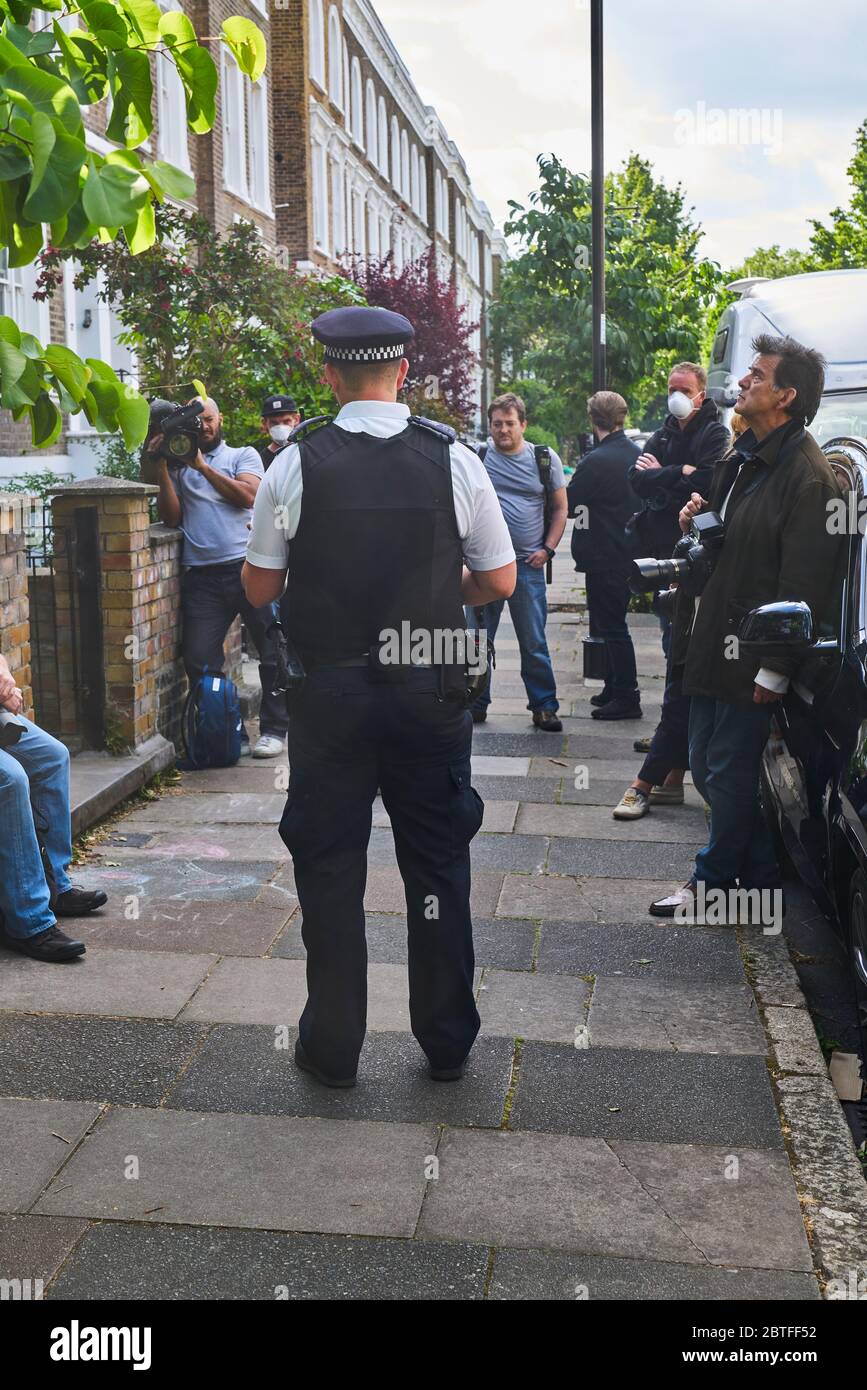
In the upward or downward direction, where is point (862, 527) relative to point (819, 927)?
upward

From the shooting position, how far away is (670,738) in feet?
22.2

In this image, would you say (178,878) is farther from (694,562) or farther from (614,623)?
(614,623)

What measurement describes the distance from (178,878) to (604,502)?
451 centimetres

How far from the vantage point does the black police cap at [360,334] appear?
3871 mm

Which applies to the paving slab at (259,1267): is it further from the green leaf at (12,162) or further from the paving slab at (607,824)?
the paving slab at (607,824)

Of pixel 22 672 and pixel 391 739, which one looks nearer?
pixel 391 739

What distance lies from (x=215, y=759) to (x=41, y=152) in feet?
20.0

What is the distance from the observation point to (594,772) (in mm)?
8289

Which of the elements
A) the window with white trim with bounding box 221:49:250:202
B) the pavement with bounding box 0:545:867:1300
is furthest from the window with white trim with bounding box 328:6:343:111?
the pavement with bounding box 0:545:867:1300

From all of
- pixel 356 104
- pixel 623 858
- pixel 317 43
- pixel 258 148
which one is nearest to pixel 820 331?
pixel 623 858

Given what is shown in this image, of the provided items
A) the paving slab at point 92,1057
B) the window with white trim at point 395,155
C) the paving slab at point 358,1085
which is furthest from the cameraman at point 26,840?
the window with white trim at point 395,155

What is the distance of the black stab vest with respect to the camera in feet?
12.5
